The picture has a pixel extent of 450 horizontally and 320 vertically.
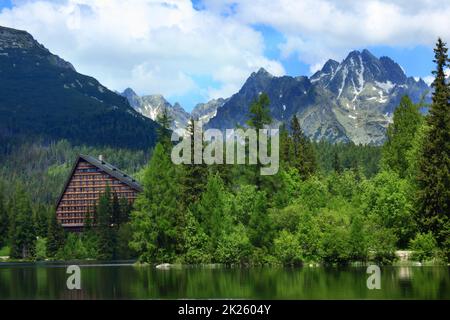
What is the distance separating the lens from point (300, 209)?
8256cm

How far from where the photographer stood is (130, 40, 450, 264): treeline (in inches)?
2822

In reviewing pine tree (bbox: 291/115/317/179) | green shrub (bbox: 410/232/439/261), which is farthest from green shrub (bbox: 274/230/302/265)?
pine tree (bbox: 291/115/317/179)

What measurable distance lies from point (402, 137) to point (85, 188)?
110097 millimetres

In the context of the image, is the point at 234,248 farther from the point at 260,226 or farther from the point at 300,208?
the point at 300,208

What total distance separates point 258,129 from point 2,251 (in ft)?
288

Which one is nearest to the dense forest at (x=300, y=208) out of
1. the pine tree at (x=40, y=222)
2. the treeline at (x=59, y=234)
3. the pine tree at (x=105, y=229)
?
the treeline at (x=59, y=234)

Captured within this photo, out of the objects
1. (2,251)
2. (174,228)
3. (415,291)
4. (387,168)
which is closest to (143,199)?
(174,228)

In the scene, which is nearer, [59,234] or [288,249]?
[288,249]

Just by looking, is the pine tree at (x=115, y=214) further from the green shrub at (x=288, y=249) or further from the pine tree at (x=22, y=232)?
the green shrub at (x=288, y=249)

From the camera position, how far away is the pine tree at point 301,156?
109 metres

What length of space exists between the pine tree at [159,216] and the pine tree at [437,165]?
1179 inches

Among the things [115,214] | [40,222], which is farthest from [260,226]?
[40,222]

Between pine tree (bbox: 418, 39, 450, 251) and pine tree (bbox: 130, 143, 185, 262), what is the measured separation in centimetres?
2994
